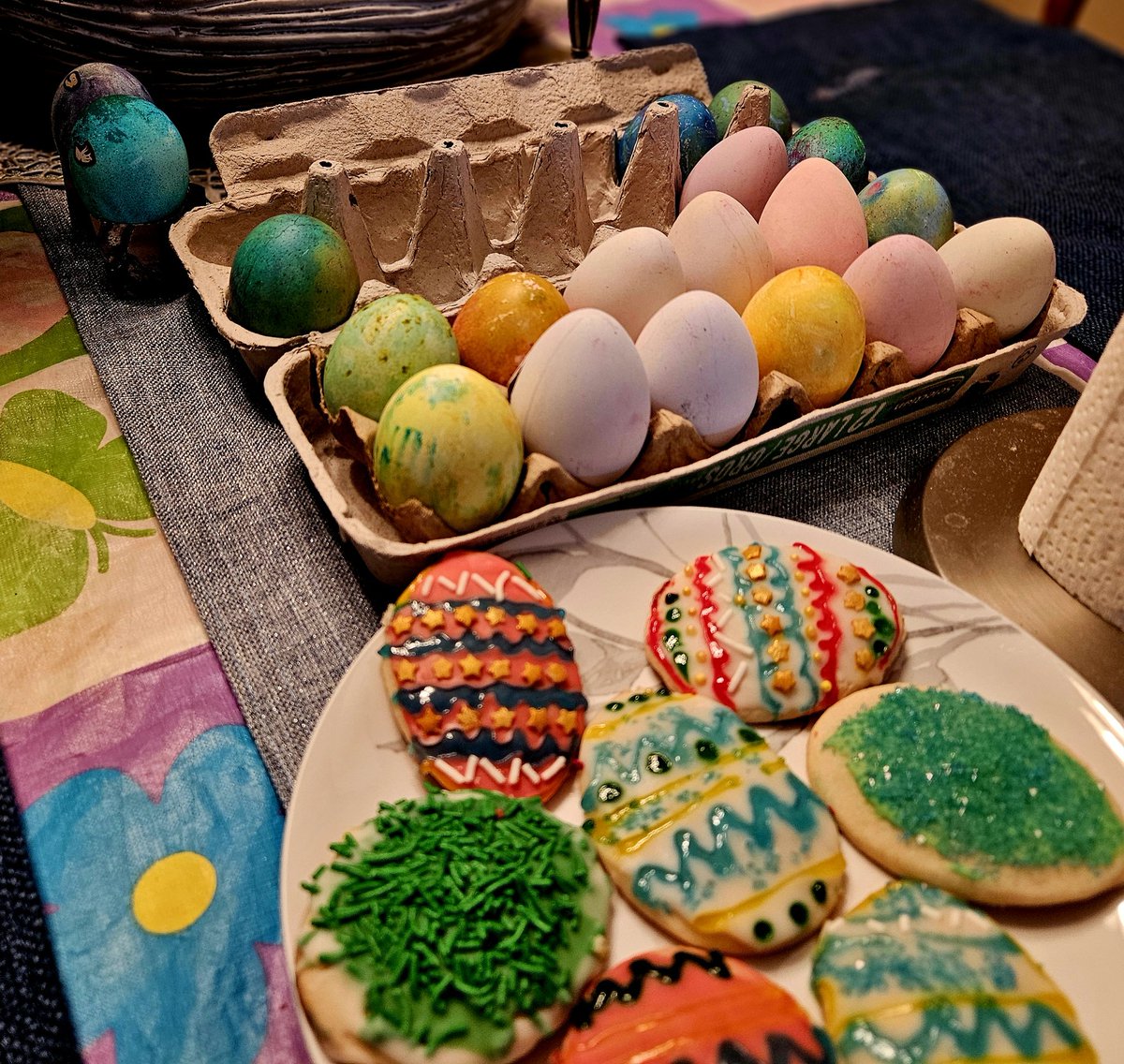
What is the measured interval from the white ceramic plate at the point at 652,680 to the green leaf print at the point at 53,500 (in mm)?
303

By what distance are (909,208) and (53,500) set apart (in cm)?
89

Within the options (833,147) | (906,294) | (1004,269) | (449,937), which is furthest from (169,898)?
(833,147)

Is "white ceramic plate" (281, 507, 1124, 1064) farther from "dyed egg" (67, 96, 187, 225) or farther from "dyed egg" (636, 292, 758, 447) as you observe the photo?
"dyed egg" (67, 96, 187, 225)

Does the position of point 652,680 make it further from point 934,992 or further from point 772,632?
point 934,992

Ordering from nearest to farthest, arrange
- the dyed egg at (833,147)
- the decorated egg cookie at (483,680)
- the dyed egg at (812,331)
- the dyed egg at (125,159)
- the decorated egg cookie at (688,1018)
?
the decorated egg cookie at (688,1018), the decorated egg cookie at (483,680), the dyed egg at (812,331), the dyed egg at (125,159), the dyed egg at (833,147)

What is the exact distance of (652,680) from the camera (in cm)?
69

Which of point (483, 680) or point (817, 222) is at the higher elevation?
point (817, 222)

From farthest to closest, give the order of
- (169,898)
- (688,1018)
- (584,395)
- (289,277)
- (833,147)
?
(833,147) → (289,277) → (584,395) → (169,898) → (688,1018)

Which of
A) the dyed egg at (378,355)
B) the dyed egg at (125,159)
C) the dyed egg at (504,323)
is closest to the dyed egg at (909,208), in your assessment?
the dyed egg at (504,323)

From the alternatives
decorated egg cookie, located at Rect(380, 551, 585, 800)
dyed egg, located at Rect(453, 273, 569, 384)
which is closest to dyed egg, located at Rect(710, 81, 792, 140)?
dyed egg, located at Rect(453, 273, 569, 384)

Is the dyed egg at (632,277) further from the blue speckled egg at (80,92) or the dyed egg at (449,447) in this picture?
the blue speckled egg at (80,92)

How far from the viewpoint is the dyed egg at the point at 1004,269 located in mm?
898

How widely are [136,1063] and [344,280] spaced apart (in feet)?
2.15

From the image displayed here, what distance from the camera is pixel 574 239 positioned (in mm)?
1049
